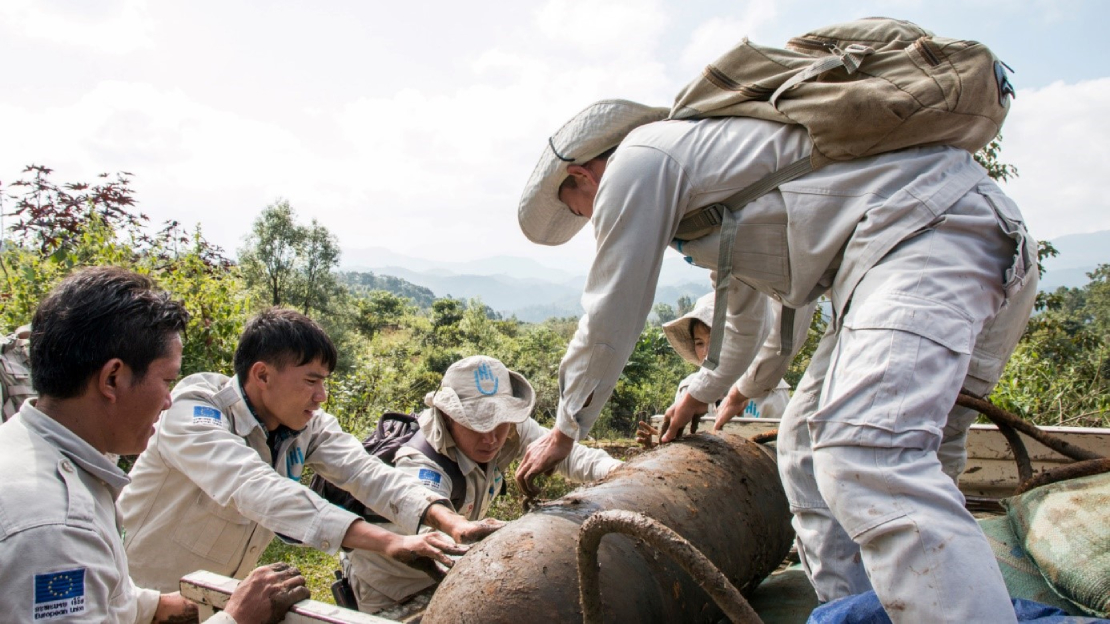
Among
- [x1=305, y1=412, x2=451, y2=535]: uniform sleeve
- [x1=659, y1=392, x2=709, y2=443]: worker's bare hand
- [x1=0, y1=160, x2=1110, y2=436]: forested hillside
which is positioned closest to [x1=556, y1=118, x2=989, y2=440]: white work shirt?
[x1=659, y1=392, x2=709, y2=443]: worker's bare hand

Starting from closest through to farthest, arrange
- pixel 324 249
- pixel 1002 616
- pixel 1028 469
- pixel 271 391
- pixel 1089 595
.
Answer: pixel 1002 616
pixel 1089 595
pixel 1028 469
pixel 271 391
pixel 324 249

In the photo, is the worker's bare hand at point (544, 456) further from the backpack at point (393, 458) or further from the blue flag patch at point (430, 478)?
the backpack at point (393, 458)

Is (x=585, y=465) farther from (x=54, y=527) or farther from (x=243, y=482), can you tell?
(x=54, y=527)

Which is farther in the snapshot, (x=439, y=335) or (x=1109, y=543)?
(x=439, y=335)

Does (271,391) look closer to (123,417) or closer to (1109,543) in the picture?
(123,417)

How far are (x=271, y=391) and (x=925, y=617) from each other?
2.52 m

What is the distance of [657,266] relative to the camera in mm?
2264

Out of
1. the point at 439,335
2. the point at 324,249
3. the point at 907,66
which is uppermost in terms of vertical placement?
the point at 907,66

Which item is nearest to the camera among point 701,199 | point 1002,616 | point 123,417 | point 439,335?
point 1002,616

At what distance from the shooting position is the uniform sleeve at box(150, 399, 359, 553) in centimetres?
271

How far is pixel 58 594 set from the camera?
1.53 m

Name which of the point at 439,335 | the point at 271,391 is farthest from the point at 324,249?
the point at 271,391

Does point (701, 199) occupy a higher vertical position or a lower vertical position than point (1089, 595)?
higher

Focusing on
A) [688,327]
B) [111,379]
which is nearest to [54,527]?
[111,379]
